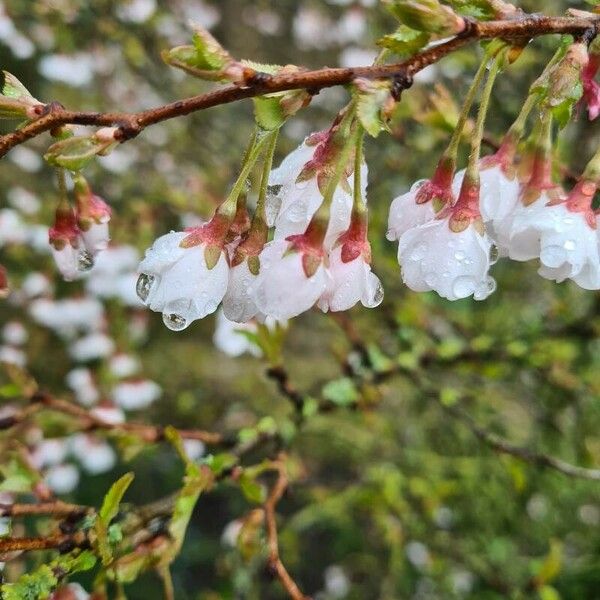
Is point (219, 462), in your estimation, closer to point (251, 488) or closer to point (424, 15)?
point (251, 488)

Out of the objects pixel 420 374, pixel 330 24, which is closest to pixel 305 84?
pixel 420 374

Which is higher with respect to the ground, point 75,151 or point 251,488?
point 75,151

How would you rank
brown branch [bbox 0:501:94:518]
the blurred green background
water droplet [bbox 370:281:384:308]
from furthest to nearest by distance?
1. the blurred green background
2. brown branch [bbox 0:501:94:518]
3. water droplet [bbox 370:281:384:308]

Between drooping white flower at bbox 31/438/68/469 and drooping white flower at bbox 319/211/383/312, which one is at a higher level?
drooping white flower at bbox 319/211/383/312

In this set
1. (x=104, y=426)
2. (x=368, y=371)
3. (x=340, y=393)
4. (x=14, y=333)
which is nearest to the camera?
(x=104, y=426)

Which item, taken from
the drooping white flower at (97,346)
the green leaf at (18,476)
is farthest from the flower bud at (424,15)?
the drooping white flower at (97,346)

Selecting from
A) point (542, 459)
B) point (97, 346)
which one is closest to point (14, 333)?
point (97, 346)

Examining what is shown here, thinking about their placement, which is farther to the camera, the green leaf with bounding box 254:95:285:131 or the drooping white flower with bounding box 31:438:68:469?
the drooping white flower with bounding box 31:438:68:469

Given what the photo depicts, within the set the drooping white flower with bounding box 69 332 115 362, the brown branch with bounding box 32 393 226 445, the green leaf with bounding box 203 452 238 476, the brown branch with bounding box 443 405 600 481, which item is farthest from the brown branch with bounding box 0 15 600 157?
the drooping white flower with bounding box 69 332 115 362

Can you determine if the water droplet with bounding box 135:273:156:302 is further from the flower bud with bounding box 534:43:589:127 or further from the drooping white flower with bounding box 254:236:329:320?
the flower bud with bounding box 534:43:589:127
